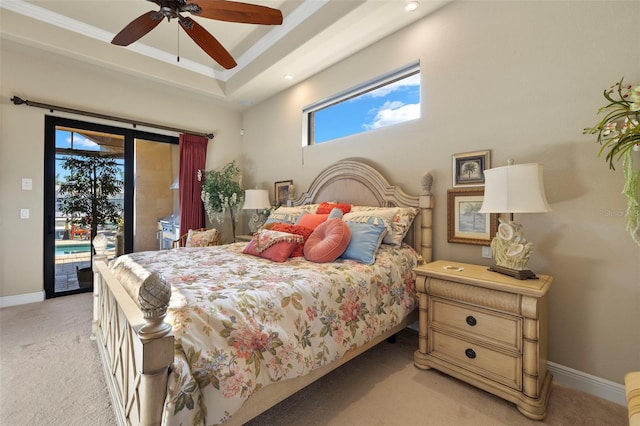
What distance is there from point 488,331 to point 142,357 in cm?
182

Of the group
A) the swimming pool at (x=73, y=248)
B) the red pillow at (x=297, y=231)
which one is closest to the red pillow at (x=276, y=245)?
the red pillow at (x=297, y=231)

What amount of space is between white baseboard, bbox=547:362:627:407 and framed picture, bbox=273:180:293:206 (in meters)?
3.27

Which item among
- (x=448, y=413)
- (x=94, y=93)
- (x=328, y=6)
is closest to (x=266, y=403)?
(x=448, y=413)

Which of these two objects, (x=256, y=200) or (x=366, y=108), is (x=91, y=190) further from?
(x=366, y=108)

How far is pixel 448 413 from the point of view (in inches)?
61.6

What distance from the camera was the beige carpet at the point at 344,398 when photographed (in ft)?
4.96

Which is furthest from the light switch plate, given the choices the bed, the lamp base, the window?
the lamp base

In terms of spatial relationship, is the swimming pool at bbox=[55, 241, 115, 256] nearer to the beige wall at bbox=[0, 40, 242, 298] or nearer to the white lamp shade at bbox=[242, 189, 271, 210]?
the beige wall at bbox=[0, 40, 242, 298]

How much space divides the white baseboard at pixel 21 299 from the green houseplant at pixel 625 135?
17.9 ft

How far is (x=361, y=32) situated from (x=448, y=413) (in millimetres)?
3203

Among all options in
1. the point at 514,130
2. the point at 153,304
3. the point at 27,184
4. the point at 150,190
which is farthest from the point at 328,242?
the point at 27,184

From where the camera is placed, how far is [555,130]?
1887mm

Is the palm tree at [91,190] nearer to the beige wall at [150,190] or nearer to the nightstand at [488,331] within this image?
the beige wall at [150,190]

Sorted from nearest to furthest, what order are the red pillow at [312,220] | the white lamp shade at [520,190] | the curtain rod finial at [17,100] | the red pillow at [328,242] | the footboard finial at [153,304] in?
the footboard finial at [153,304], the white lamp shade at [520,190], the red pillow at [328,242], the red pillow at [312,220], the curtain rod finial at [17,100]
